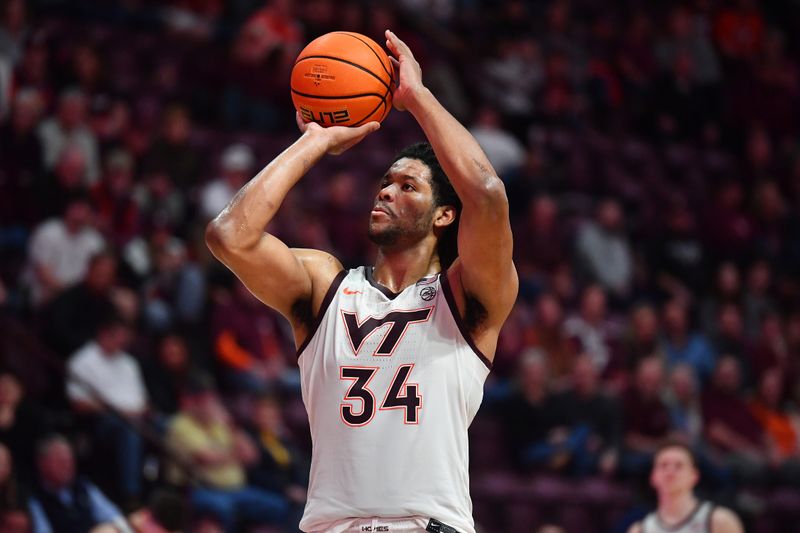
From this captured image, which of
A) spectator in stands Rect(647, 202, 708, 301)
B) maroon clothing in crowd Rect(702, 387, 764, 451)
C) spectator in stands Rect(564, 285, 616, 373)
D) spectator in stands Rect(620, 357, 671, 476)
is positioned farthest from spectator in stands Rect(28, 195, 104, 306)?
spectator in stands Rect(647, 202, 708, 301)

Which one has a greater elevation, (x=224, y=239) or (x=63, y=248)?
(x=63, y=248)

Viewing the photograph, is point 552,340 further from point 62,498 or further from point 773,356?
point 62,498

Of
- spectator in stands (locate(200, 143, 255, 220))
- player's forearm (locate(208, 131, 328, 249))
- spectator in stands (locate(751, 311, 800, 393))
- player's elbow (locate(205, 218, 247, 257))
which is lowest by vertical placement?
player's elbow (locate(205, 218, 247, 257))

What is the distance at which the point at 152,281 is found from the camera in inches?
407

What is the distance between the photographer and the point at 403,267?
4797mm

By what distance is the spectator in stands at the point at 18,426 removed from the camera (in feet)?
26.7

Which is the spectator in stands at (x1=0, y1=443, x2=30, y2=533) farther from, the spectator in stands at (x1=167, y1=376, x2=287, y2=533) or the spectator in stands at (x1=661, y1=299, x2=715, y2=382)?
the spectator in stands at (x1=661, y1=299, x2=715, y2=382)

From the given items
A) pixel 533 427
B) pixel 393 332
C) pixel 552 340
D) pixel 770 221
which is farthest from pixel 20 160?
pixel 770 221

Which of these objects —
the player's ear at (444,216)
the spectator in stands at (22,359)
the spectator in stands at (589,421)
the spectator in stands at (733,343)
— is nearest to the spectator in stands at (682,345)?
the spectator in stands at (733,343)

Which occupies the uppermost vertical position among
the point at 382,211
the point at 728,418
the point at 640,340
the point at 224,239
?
the point at 640,340

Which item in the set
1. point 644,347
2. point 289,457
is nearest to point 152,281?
point 289,457

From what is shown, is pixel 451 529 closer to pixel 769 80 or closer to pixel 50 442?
pixel 50 442

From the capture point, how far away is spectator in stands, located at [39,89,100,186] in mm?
10852

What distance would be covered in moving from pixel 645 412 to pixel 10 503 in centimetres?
612
